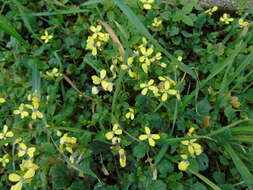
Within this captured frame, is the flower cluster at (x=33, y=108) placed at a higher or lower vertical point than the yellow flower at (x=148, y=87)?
higher

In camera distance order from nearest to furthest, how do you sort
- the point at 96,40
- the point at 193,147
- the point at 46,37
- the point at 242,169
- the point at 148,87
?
the point at 242,169 → the point at 193,147 → the point at 148,87 → the point at 96,40 → the point at 46,37

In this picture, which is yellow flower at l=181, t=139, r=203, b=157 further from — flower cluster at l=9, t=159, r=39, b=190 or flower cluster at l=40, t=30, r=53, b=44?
flower cluster at l=40, t=30, r=53, b=44

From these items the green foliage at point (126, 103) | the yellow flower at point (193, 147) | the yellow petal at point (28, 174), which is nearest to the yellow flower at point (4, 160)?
the green foliage at point (126, 103)

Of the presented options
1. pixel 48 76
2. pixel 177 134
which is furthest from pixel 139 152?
pixel 48 76

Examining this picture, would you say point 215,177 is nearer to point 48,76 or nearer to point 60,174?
point 60,174

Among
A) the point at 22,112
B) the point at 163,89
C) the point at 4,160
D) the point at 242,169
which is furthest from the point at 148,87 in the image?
the point at 4,160

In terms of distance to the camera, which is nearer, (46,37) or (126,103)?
(126,103)

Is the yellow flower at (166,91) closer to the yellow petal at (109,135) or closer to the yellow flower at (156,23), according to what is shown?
the yellow petal at (109,135)

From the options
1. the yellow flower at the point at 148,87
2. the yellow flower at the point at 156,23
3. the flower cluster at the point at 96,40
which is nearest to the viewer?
the yellow flower at the point at 148,87

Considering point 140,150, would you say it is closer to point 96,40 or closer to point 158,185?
point 158,185
